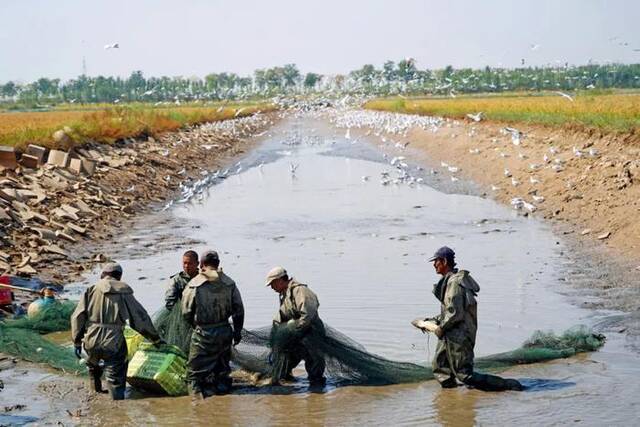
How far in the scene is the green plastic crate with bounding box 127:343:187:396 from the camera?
27.4 feet

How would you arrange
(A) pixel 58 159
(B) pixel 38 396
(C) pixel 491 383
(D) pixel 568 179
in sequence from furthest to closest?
1. (A) pixel 58 159
2. (D) pixel 568 179
3. (B) pixel 38 396
4. (C) pixel 491 383

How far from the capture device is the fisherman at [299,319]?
27.2ft

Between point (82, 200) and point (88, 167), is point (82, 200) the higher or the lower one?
the lower one

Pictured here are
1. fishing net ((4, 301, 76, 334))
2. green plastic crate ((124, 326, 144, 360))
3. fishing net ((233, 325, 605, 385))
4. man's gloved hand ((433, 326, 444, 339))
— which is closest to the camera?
man's gloved hand ((433, 326, 444, 339))

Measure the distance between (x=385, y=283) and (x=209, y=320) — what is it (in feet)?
17.9

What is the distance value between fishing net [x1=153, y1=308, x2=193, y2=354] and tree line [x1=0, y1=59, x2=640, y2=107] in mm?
64738

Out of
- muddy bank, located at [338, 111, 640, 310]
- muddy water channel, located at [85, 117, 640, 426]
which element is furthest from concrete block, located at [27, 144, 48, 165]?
muddy bank, located at [338, 111, 640, 310]

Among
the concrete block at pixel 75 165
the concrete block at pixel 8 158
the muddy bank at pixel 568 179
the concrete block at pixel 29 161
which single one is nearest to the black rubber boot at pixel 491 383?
the muddy bank at pixel 568 179

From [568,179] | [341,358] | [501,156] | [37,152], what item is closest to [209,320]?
[341,358]

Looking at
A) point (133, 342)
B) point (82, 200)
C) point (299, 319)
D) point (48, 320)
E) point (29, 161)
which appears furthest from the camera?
point (29, 161)

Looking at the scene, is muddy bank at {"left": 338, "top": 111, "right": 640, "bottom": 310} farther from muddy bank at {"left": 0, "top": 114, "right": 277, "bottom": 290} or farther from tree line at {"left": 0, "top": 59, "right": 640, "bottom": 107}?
tree line at {"left": 0, "top": 59, "right": 640, "bottom": 107}

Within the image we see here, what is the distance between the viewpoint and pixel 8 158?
21.9 metres

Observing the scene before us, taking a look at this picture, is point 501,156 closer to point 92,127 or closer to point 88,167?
point 88,167

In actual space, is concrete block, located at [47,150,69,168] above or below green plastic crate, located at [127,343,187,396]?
above
